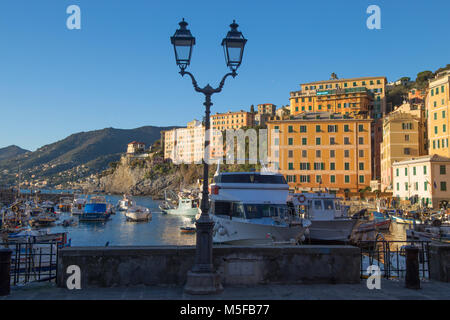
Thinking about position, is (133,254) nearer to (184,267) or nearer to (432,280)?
(184,267)

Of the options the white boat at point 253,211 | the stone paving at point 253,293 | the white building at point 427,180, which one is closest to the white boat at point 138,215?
the white boat at point 253,211

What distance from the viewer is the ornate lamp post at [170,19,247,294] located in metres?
7.52

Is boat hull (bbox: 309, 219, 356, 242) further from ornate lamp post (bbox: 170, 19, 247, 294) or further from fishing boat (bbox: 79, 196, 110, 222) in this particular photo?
fishing boat (bbox: 79, 196, 110, 222)

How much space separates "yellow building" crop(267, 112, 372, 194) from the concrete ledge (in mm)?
52713

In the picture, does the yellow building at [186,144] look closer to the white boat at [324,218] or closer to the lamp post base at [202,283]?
the white boat at [324,218]

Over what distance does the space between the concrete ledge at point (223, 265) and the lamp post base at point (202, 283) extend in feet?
2.18

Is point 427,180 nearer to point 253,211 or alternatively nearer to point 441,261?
point 253,211

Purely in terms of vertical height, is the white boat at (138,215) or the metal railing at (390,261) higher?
the metal railing at (390,261)

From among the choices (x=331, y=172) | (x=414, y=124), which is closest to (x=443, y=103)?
(x=414, y=124)

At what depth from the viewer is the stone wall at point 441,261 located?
8.92 m

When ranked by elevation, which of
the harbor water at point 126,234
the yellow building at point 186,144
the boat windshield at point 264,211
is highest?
the yellow building at point 186,144

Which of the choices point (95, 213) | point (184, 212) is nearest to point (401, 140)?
point (184, 212)

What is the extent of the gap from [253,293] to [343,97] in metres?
91.1

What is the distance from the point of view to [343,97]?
92.2 m
